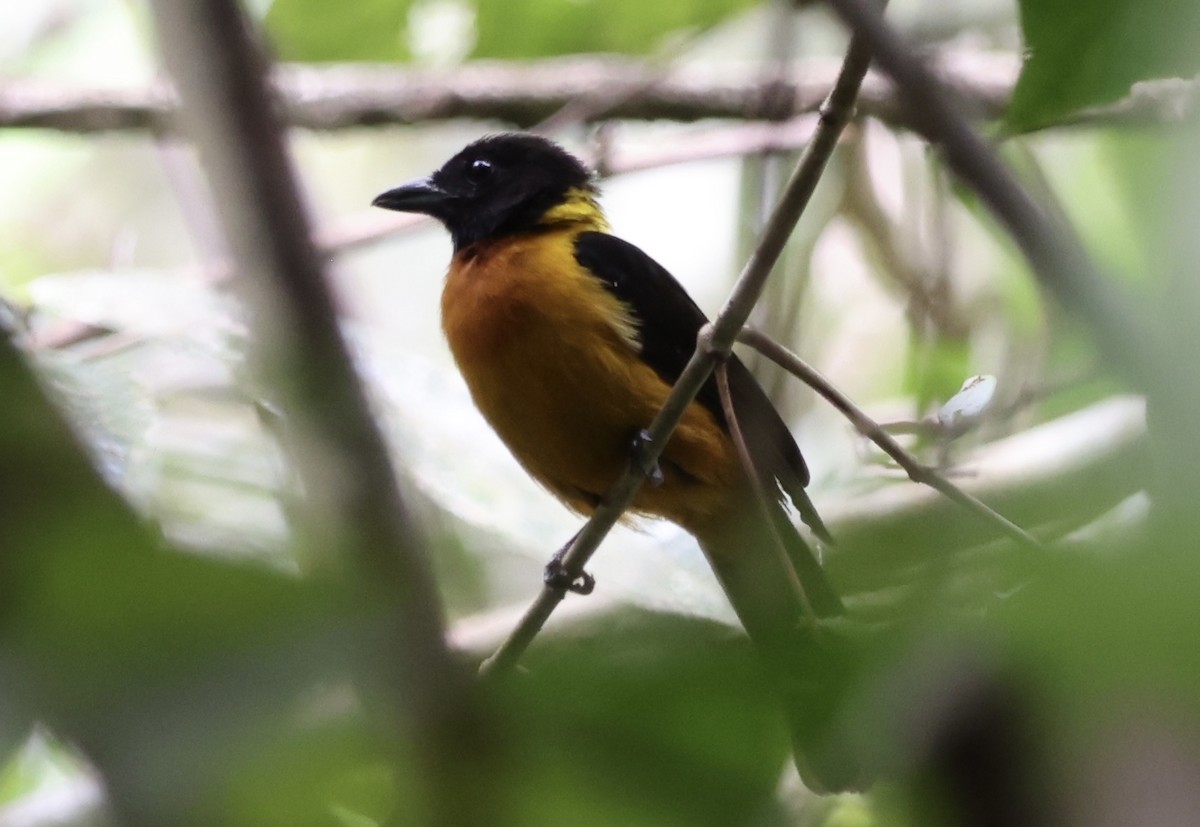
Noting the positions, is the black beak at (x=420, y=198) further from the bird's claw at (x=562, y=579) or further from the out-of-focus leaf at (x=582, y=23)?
the bird's claw at (x=562, y=579)

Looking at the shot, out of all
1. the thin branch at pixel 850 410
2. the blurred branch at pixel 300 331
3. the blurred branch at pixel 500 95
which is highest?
the blurred branch at pixel 300 331

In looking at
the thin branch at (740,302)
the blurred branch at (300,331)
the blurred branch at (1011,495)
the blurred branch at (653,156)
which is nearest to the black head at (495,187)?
the blurred branch at (653,156)

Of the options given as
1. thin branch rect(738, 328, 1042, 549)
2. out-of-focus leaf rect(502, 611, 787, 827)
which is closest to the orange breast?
thin branch rect(738, 328, 1042, 549)

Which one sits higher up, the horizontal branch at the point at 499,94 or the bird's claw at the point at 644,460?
the horizontal branch at the point at 499,94

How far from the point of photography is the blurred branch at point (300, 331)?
435mm

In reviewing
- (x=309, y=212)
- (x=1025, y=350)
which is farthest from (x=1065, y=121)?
(x=1025, y=350)

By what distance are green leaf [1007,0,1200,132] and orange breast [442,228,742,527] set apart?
6.50ft

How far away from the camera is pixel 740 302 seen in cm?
170

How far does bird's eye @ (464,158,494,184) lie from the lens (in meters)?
3.67

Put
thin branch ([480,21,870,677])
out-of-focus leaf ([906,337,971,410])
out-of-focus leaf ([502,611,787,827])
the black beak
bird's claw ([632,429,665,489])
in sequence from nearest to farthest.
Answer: out-of-focus leaf ([502,611,787,827]) → thin branch ([480,21,870,677]) → bird's claw ([632,429,665,489]) → out-of-focus leaf ([906,337,971,410]) → the black beak

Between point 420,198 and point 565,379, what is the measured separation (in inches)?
32.0

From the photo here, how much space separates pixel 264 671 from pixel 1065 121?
873mm

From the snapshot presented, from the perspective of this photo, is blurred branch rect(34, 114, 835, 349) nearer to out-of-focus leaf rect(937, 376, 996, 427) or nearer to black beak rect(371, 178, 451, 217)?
black beak rect(371, 178, 451, 217)

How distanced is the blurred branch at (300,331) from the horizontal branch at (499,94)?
10.3 ft
